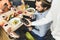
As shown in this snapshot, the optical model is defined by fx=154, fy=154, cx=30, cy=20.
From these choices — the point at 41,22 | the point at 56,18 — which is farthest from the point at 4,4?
the point at 56,18

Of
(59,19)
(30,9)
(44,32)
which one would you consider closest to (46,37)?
(44,32)

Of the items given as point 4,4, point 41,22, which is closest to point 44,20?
point 41,22

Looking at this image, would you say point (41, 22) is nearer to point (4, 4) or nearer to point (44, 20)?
point (44, 20)

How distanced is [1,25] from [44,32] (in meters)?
0.32

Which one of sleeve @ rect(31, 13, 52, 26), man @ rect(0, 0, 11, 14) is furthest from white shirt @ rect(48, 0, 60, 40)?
man @ rect(0, 0, 11, 14)

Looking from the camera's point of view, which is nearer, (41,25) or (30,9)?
(41,25)

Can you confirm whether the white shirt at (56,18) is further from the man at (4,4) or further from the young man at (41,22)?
the man at (4,4)

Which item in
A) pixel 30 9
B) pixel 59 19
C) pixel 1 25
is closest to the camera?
pixel 59 19

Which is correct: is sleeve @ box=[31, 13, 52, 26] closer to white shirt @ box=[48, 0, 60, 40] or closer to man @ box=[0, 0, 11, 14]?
white shirt @ box=[48, 0, 60, 40]

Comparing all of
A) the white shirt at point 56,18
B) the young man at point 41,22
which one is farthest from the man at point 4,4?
the white shirt at point 56,18

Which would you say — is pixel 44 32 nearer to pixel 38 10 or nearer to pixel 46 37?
pixel 46 37

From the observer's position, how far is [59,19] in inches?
40.2

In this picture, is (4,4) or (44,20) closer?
(44,20)

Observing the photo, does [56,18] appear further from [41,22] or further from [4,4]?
[4,4]
